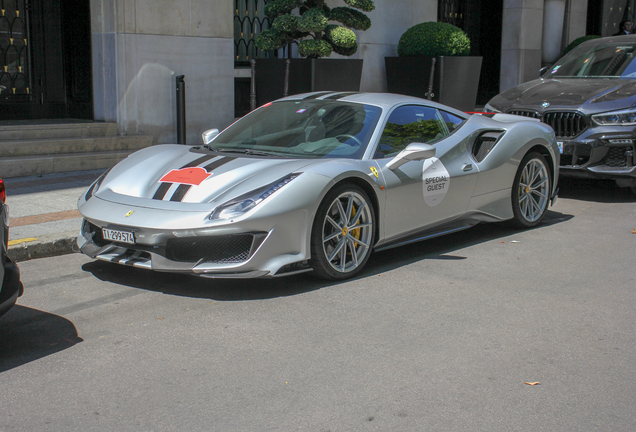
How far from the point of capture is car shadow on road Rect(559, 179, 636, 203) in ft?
29.9

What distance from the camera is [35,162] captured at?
9.62 meters

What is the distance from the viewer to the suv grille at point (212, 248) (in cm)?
475

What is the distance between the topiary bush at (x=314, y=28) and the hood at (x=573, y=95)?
129 inches

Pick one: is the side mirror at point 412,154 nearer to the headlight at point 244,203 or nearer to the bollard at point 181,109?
the headlight at point 244,203

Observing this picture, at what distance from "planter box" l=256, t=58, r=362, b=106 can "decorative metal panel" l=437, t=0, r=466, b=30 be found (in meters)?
6.02

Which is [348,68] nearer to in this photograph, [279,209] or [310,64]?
[310,64]

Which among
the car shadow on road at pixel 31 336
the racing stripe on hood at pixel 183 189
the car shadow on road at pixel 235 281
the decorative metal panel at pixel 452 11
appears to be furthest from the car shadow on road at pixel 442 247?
the decorative metal panel at pixel 452 11

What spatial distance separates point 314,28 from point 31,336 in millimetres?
8718

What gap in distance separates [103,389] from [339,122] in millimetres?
3204

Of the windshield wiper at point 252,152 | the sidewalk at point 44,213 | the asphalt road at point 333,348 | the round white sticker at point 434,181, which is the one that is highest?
the windshield wiper at point 252,152

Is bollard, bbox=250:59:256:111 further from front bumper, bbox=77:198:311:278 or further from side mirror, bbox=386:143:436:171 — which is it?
front bumper, bbox=77:198:311:278

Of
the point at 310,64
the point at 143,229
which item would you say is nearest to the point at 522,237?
the point at 143,229

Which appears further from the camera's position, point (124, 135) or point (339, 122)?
point (124, 135)

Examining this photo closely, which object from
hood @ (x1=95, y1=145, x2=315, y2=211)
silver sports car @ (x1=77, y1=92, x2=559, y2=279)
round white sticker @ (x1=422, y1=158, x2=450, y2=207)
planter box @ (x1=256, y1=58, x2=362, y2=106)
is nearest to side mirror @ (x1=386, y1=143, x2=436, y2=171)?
silver sports car @ (x1=77, y1=92, x2=559, y2=279)
